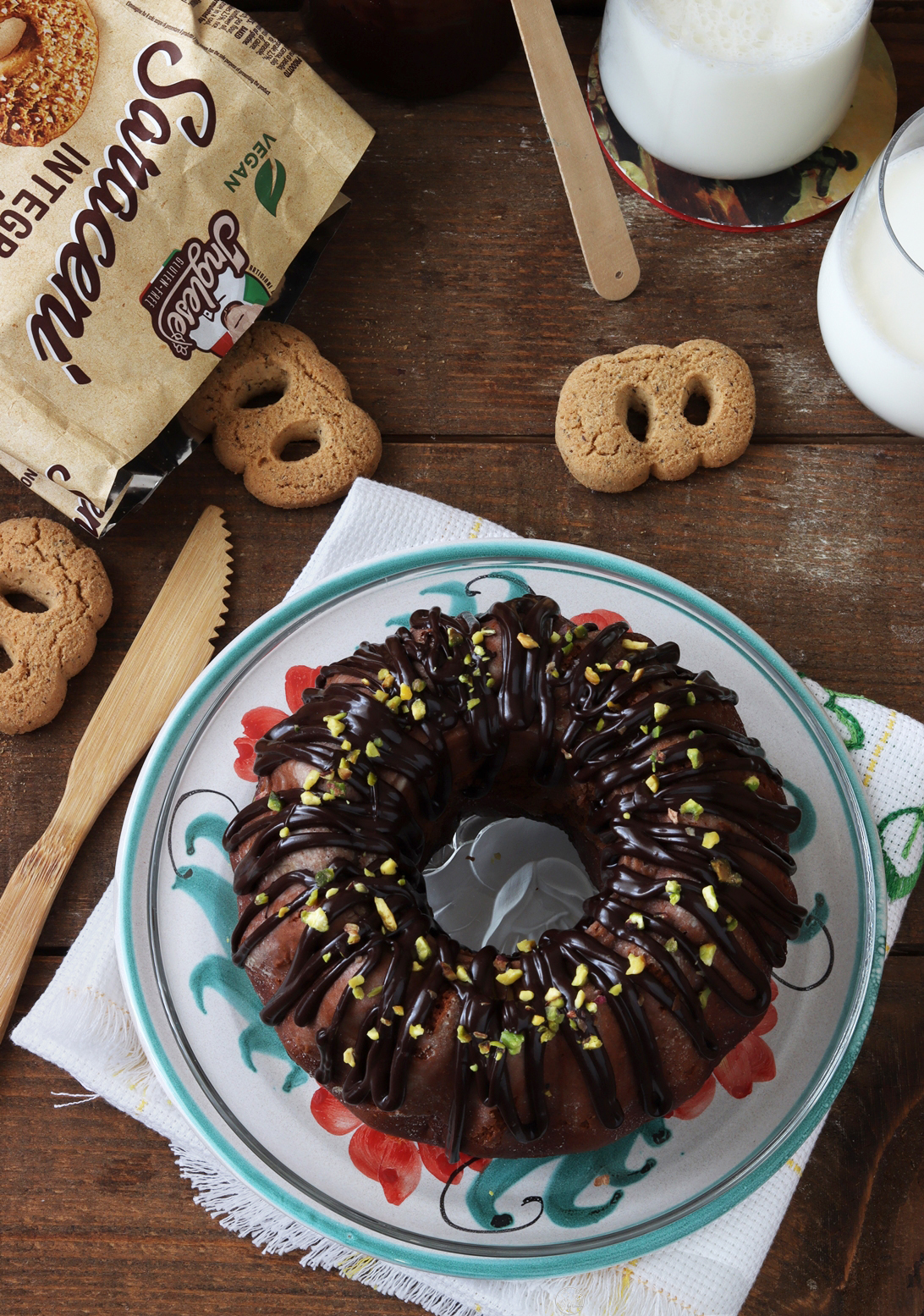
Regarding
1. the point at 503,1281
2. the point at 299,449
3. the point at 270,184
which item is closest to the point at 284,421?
the point at 299,449

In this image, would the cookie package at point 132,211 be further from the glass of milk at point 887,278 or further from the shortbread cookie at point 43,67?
the glass of milk at point 887,278

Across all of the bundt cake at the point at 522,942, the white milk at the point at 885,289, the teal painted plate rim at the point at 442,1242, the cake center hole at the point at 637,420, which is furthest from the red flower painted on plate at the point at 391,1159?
the white milk at the point at 885,289

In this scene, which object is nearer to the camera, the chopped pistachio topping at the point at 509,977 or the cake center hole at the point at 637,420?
the chopped pistachio topping at the point at 509,977

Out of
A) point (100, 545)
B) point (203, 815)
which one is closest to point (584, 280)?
point (100, 545)

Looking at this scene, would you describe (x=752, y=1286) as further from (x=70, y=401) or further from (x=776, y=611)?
(x=70, y=401)

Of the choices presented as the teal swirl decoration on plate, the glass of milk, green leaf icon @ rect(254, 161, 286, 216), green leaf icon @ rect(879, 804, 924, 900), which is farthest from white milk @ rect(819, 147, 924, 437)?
the teal swirl decoration on plate

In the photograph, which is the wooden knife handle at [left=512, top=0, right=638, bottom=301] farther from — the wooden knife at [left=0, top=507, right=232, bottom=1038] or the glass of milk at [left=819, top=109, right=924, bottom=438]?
the wooden knife at [left=0, top=507, right=232, bottom=1038]

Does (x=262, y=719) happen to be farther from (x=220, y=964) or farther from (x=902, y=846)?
(x=902, y=846)
